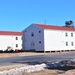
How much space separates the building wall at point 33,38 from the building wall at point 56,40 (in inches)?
45.3

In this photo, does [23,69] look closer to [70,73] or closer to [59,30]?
[70,73]

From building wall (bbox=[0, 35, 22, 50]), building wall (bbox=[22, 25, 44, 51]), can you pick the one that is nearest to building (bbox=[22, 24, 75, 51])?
building wall (bbox=[22, 25, 44, 51])

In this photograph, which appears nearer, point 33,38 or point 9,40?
point 33,38

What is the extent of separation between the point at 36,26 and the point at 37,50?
5749mm

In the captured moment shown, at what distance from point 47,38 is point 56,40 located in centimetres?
276

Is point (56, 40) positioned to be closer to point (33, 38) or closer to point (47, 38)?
point (47, 38)

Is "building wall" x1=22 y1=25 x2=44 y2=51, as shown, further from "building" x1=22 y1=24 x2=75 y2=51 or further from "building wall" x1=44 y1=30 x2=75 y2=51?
"building wall" x1=44 y1=30 x2=75 y2=51

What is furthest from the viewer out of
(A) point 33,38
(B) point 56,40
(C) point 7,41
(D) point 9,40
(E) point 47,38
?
(D) point 9,40

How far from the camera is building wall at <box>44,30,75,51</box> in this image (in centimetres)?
5900

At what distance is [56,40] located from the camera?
60.5 meters

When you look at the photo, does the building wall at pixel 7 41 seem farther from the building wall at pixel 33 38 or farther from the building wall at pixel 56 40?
the building wall at pixel 56 40

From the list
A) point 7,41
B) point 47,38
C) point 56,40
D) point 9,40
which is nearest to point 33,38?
point 47,38

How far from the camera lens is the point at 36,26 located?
202 feet

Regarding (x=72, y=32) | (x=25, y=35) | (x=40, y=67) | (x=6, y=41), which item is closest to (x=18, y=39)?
(x=6, y=41)
